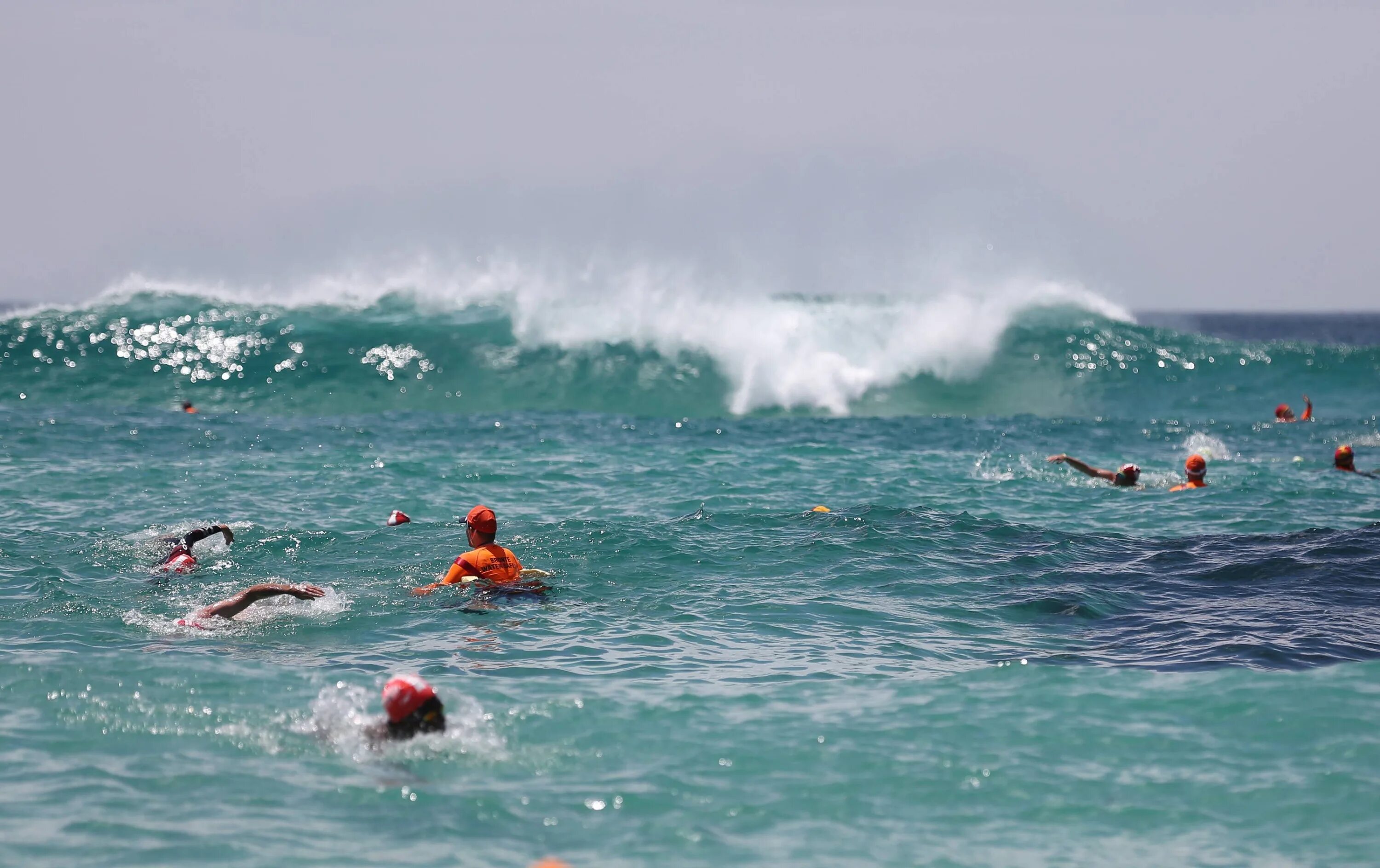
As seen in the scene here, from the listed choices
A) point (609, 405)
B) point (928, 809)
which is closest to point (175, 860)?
point (928, 809)

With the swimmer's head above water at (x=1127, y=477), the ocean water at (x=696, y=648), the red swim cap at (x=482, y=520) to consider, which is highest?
the red swim cap at (x=482, y=520)

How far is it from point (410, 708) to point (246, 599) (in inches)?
139

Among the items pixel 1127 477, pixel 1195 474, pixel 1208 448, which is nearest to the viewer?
pixel 1195 474

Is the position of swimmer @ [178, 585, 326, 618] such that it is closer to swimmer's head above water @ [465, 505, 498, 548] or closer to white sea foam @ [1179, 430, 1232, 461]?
swimmer's head above water @ [465, 505, 498, 548]

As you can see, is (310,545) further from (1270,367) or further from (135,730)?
(1270,367)

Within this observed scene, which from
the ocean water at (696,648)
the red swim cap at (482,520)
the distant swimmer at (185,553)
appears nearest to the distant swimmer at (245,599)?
the ocean water at (696,648)

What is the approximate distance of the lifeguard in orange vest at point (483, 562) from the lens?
12.3 meters

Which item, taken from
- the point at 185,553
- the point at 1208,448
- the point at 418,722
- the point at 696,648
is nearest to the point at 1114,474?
the point at 1208,448

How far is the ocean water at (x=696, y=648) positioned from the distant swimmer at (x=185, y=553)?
6.6 inches

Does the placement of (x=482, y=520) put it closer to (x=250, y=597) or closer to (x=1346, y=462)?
(x=250, y=597)

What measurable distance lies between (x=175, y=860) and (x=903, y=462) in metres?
17.5

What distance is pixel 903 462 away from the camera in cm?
2270

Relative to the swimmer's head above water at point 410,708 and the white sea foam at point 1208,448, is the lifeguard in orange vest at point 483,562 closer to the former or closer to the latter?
the swimmer's head above water at point 410,708

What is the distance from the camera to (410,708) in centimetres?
811
